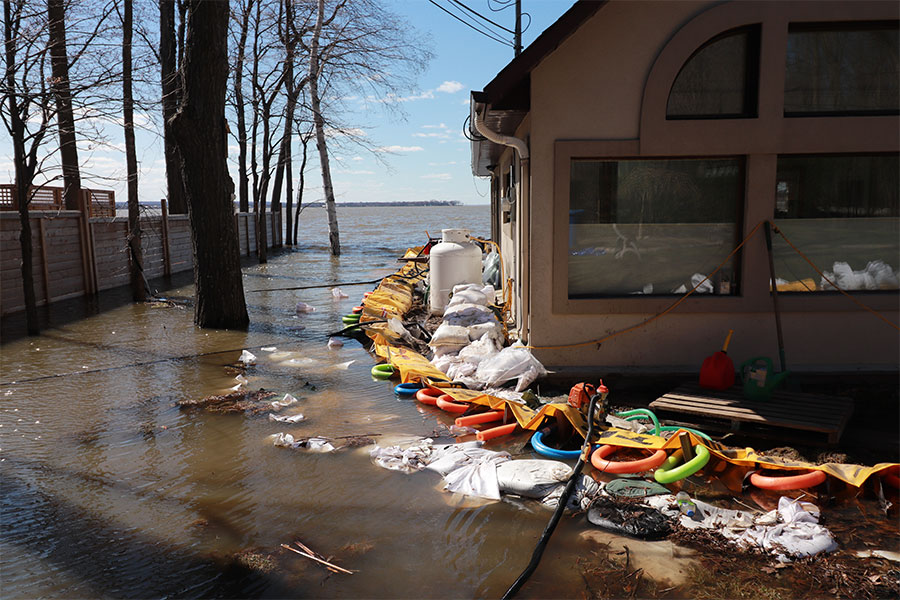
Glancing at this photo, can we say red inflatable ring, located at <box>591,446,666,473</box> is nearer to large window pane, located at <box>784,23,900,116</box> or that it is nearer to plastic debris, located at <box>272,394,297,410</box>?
plastic debris, located at <box>272,394,297,410</box>

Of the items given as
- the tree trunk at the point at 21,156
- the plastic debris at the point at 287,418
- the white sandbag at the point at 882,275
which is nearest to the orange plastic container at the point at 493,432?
the plastic debris at the point at 287,418

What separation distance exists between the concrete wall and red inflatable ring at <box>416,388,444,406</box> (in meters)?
6.51

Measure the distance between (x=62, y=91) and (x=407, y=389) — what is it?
744cm

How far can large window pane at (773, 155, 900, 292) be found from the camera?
21.8ft

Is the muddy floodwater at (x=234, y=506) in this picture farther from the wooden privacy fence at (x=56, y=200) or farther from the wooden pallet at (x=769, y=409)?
the wooden privacy fence at (x=56, y=200)

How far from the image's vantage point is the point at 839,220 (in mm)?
6723

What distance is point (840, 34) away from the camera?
6.54 metres

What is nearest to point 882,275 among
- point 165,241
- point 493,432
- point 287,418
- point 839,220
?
point 839,220

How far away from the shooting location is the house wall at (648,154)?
256 inches

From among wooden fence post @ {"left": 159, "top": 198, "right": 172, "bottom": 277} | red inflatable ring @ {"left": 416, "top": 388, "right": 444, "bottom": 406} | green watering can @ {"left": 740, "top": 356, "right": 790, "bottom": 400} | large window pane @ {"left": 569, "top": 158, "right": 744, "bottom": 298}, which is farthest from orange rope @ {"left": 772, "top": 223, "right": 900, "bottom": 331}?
wooden fence post @ {"left": 159, "top": 198, "right": 172, "bottom": 277}

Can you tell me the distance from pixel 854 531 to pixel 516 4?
745 inches

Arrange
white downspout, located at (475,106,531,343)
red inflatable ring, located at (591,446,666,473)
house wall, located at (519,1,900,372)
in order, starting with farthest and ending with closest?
white downspout, located at (475,106,531,343), house wall, located at (519,1,900,372), red inflatable ring, located at (591,446,666,473)

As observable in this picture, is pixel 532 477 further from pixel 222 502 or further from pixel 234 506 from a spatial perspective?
pixel 222 502

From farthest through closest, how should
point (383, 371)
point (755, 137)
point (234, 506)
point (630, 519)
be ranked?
point (383, 371) < point (755, 137) < point (234, 506) < point (630, 519)
